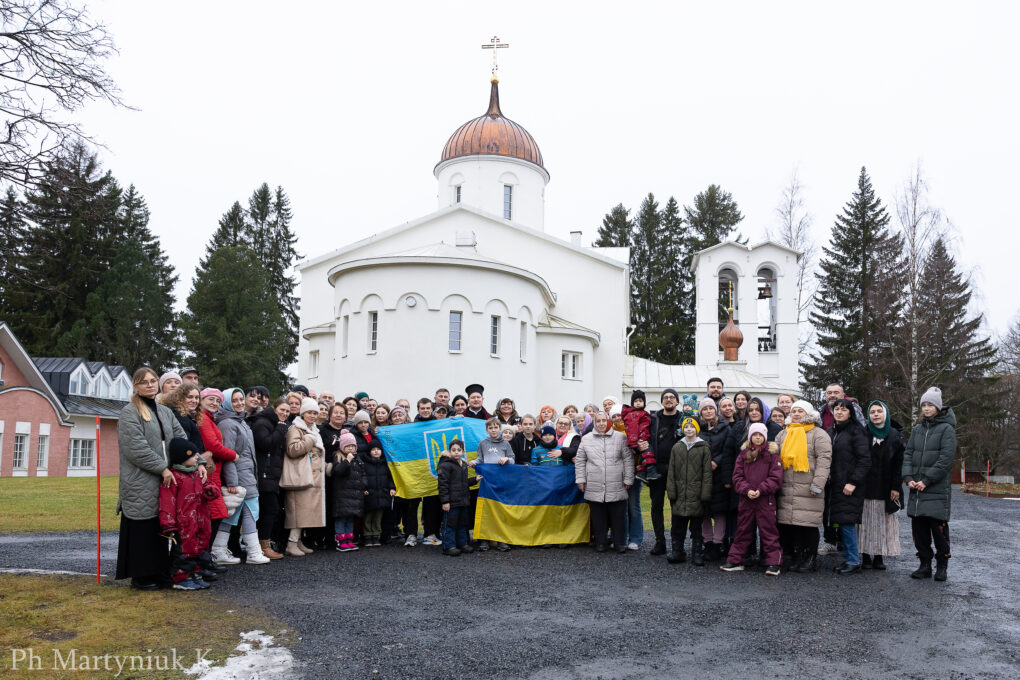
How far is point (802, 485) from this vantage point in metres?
8.76

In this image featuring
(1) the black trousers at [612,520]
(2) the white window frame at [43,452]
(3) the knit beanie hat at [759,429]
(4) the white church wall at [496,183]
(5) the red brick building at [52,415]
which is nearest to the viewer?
(3) the knit beanie hat at [759,429]

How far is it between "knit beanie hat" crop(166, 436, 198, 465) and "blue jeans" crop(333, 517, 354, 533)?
9.50 ft

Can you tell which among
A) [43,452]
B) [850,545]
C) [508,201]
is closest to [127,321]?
[43,452]

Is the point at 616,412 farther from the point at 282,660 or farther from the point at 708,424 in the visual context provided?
the point at 282,660

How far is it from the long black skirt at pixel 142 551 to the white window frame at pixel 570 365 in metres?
19.9

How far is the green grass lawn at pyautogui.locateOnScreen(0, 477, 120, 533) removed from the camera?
12.1 meters

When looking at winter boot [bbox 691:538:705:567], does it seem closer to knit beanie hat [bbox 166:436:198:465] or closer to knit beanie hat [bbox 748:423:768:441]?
knit beanie hat [bbox 748:423:768:441]

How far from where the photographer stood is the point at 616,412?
10961 millimetres

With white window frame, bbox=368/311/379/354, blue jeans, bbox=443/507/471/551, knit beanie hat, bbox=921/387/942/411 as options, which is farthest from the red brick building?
knit beanie hat, bbox=921/387/942/411

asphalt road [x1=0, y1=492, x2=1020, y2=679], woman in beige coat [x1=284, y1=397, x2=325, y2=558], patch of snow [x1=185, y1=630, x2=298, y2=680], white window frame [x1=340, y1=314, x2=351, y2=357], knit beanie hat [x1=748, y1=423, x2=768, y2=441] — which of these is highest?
white window frame [x1=340, y1=314, x2=351, y2=357]

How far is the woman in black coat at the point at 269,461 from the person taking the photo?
9039 mm

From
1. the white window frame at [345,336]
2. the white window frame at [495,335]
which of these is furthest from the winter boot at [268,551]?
the white window frame at [345,336]

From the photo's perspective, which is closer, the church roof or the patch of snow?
the patch of snow

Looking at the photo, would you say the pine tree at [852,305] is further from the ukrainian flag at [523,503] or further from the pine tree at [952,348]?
the ukrainian flag at [523,503]
